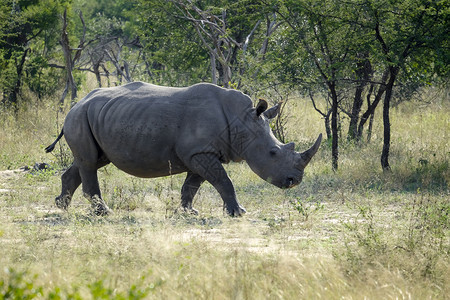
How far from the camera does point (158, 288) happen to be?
16.4ft

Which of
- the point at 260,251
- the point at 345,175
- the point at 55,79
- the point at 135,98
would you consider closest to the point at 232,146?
the point at 135,98

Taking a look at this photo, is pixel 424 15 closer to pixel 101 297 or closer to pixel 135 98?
pixel 135 98

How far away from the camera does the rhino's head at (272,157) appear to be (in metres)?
8.81

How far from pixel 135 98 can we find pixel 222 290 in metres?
4.46

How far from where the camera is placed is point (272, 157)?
29.0 ft

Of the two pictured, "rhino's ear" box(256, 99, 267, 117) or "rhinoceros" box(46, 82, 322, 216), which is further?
"rhino's ear" box(256, 99, 267, 117)

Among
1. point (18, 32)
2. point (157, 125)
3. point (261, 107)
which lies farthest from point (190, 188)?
point (18, 32)

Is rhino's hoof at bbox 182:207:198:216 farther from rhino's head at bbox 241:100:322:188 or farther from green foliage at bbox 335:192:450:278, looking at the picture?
green foliage at bbox 335:192:450:278

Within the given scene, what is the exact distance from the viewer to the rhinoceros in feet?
28.6

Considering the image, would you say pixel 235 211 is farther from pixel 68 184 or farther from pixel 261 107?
pixel 68 184

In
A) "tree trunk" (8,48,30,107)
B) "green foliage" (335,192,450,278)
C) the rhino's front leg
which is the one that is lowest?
"green foliage" (335,192,450,278)

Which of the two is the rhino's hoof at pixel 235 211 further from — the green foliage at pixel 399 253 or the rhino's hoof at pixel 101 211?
the green foliage at pixel 399 253

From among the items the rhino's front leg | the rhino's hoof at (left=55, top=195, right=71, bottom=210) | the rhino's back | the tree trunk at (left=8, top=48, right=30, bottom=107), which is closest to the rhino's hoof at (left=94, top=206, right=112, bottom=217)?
the rhino's back

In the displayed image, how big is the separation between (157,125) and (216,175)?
3.03ft
